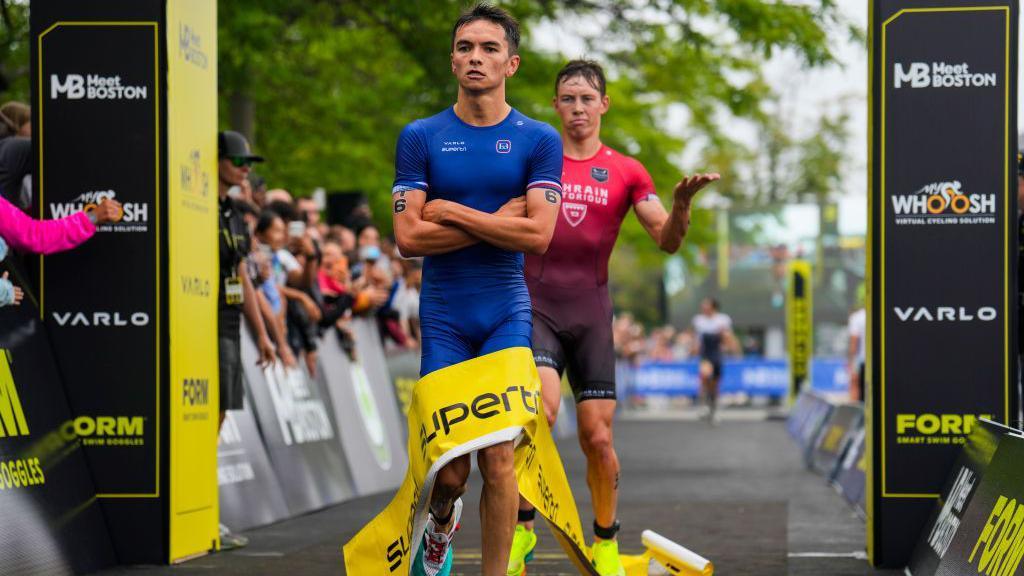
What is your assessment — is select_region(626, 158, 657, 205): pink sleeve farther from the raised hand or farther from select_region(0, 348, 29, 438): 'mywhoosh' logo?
select_region(0, 348, 29, 438): 'mywhoosh' logo

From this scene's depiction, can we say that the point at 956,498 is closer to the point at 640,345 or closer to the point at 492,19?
the point at 492,19

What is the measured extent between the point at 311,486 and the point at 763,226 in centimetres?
4985

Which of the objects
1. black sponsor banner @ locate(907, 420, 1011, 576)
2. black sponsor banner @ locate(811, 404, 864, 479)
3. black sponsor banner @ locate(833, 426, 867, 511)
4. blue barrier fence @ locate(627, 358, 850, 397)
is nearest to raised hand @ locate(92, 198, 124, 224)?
black sponsor banner @ locate(907, 420, 1011, 576)

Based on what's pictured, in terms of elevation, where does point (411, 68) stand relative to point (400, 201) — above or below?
above

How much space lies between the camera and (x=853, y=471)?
14.3 m

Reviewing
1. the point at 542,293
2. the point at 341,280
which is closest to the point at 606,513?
the point at 542,293

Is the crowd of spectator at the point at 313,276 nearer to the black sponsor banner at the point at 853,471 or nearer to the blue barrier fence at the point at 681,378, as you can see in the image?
the black sponsor banner at the point at 853,471

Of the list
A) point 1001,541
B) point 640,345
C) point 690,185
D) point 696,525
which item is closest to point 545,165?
point 690,185

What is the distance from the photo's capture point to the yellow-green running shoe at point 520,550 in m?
7.91

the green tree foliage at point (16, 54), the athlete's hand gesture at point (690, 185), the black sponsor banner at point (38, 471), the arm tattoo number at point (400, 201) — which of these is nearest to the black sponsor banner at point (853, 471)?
the athlete's hand gesture at point (690, 185)

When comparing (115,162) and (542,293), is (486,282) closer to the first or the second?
(542,293)

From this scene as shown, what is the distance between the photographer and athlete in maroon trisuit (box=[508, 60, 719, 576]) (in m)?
8.43

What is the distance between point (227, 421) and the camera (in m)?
11.5

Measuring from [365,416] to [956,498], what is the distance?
28.3 feet
